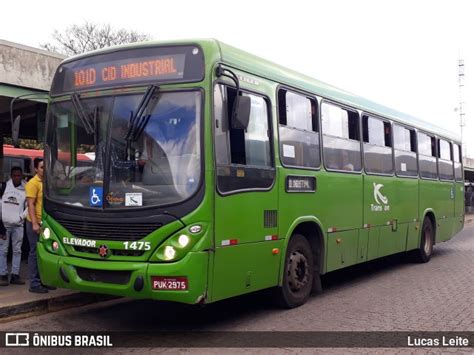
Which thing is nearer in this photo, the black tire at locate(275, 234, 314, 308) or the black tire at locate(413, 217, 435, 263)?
the black tire at locate(275, 234, 314, 308)

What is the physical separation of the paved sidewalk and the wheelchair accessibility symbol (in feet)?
6.55

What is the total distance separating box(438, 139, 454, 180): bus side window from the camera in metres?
13.7

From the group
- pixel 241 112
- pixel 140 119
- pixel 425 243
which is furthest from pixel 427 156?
pixel 140 119

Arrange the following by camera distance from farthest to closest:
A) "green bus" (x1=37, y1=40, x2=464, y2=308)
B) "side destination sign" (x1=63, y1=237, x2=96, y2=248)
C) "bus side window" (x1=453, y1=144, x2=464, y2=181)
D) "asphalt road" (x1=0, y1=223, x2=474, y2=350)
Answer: "bus side window" (x1=453, y1=144, x2=464, y2=181)
"asphalt road" (x1=0, y1=223, x2=474, y2=350)
"side destination sign" (x1=63, y1=237, x2=96, y2=248)
"green bus" (x1=37, y1=40, x2=464, y2=308)

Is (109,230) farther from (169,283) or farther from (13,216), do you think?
(13,216)

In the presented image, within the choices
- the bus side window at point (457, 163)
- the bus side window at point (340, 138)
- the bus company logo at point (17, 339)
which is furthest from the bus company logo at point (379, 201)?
the bus company logo at point (17, 339)

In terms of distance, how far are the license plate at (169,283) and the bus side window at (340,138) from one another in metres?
3.54

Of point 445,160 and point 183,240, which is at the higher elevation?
point 445,160

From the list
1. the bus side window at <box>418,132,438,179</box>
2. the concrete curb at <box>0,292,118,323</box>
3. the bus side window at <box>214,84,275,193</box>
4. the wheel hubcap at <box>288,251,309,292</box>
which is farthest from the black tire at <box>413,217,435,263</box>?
the concrete curb at <box>0,292,118,323</box>

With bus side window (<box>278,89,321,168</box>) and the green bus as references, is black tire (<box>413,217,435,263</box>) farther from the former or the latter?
bus side window (<box>278,89,321,168</box>)

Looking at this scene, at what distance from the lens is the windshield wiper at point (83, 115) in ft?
20.2

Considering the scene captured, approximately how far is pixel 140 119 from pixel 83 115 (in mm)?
845

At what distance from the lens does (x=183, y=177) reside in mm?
5656

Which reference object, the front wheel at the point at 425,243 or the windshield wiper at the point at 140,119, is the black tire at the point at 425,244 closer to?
the front wheel at the point at 425,243
